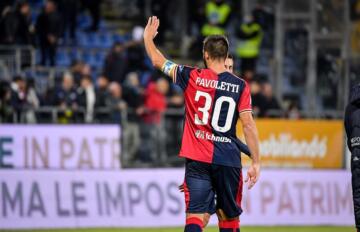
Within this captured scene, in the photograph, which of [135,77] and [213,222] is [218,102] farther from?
[135,77]

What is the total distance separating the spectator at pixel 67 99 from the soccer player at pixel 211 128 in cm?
1087

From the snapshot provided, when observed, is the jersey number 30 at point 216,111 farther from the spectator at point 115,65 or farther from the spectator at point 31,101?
the spectator at point 115,65

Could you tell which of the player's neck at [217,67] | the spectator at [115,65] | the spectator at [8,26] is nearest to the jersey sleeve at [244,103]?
the player's neck at [217,67]

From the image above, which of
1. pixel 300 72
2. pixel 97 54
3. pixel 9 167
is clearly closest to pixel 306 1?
pixel 300 72

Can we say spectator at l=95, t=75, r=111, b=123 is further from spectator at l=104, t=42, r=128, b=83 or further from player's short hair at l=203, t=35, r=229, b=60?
player's short hair at l=203, t=35, r=229, b=60

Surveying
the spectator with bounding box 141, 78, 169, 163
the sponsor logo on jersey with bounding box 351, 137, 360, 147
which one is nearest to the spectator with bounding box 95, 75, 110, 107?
the spectator with bounding box 141, 78, 169, 163

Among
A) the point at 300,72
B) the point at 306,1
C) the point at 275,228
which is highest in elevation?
the point at 306,1

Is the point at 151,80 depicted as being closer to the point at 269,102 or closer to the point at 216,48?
the point at 269,102

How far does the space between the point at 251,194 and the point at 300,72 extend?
8.45 metres

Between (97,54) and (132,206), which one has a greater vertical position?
(97,54)

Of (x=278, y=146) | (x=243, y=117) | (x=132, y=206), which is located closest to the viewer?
(x=243, y=117)

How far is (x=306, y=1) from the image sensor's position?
82.9 ft

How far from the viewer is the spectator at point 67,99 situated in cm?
2020

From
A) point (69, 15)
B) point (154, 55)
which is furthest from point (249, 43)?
point (154, 55)
